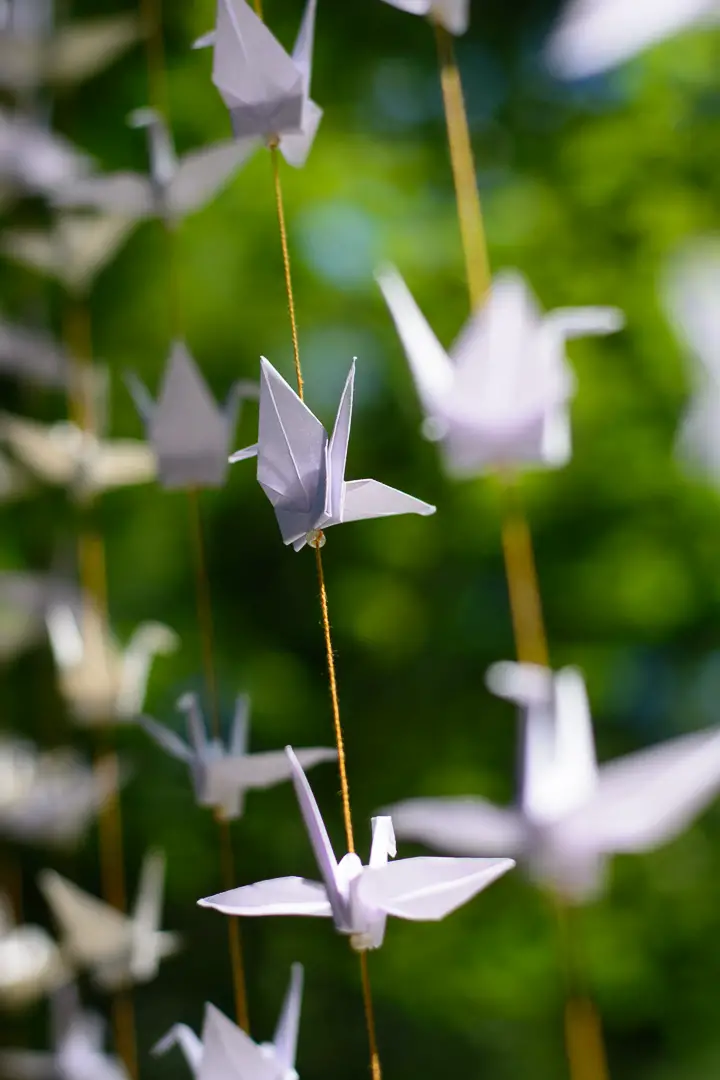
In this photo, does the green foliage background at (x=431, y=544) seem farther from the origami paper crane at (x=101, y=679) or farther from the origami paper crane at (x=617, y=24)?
the origami paper crane at (x=617, y=24)

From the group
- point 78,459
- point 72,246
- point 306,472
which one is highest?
point 72,246

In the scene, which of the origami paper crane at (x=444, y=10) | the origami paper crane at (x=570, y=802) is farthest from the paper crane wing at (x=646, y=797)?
the origami paper crane at (x=444, y=10)

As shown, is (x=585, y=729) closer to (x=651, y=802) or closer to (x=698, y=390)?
(x=651, y=802)

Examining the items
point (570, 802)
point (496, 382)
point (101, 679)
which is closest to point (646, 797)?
point (570, 802)

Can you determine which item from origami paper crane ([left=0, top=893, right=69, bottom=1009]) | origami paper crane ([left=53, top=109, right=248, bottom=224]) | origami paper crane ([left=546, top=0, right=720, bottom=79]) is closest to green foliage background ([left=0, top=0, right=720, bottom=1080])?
origami paper crane ([left=0, top=893, right=69, bottom=1009])

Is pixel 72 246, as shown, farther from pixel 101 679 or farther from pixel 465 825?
pixel 465 825

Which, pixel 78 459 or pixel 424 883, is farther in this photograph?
pixel 78 459
